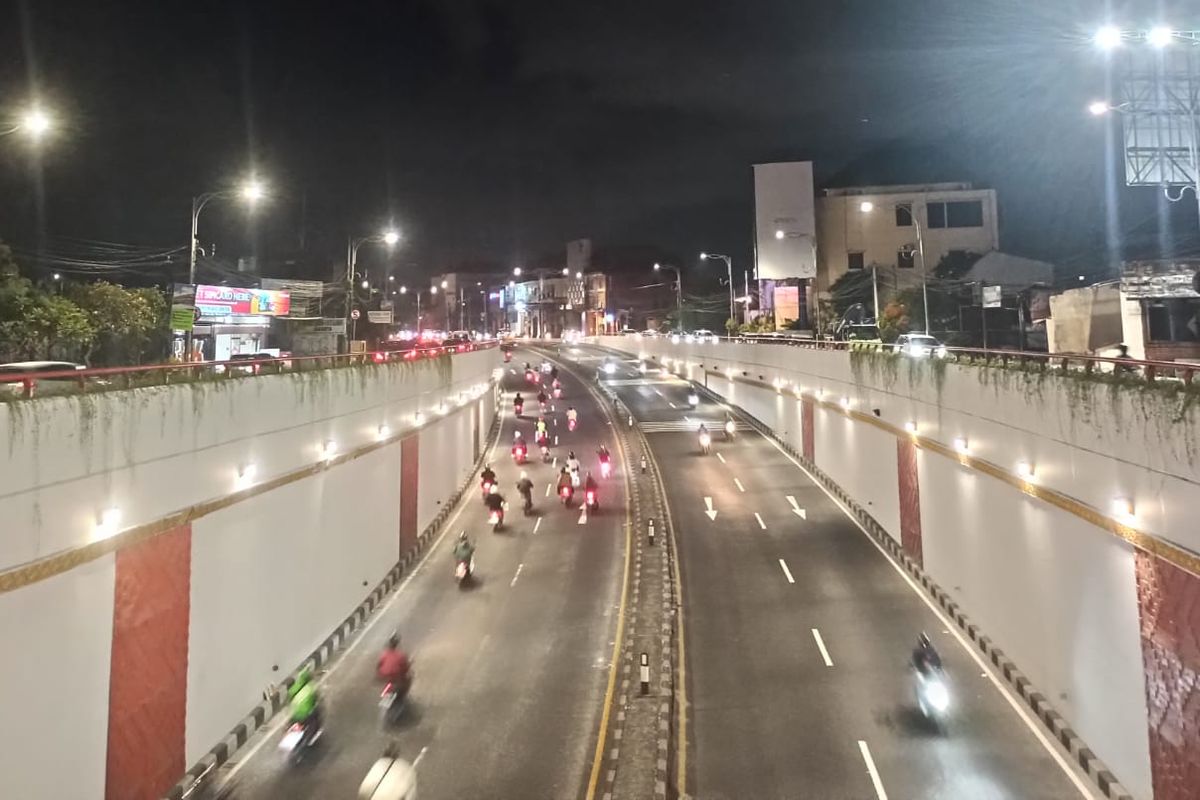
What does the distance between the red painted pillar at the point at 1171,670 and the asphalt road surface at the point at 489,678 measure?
8.46 meters

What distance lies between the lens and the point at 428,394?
3034 cm

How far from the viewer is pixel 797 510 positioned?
31.1 m

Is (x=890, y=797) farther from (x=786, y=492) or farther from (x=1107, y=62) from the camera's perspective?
(x=786, y=492)

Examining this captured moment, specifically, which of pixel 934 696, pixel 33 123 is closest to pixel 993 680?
pixel 934 696

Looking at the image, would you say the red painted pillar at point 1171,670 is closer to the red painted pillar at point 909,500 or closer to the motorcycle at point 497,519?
the red painted pillar at point 909,500

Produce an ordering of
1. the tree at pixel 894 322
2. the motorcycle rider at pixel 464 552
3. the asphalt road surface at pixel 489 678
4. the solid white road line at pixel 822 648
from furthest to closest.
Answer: the tree at pixel 894 322
the motorcycle rider at pixel 464 552
the solid white road line at pixel 822 648
the asphalt road surface at pixel 489 678

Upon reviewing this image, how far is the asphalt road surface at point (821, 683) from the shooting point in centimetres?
1323

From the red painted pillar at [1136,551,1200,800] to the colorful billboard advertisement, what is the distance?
4150 centimetres

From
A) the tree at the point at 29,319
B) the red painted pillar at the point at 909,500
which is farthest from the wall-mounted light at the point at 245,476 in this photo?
the red painted pillar at the point at 909,500

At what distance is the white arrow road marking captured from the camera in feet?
99.7

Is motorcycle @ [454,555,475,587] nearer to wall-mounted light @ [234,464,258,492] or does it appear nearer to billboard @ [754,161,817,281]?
wall-mounted light @ [234,464,258,492]

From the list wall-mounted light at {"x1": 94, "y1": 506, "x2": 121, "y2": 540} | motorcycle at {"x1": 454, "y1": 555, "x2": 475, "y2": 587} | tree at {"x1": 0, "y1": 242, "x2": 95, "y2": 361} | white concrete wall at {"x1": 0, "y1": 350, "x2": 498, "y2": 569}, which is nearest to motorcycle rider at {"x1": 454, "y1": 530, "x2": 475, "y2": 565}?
motorcycle at {"x1": 454, "y1": 555, "x2": 475, "y2": 587}

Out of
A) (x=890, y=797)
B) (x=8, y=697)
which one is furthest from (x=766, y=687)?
(x=8, y=697)

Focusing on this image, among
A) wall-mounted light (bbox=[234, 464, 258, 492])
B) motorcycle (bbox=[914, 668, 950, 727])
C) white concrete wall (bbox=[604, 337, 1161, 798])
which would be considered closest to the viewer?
white concrete wall (bbox=[604, 337, 1161, 798])
